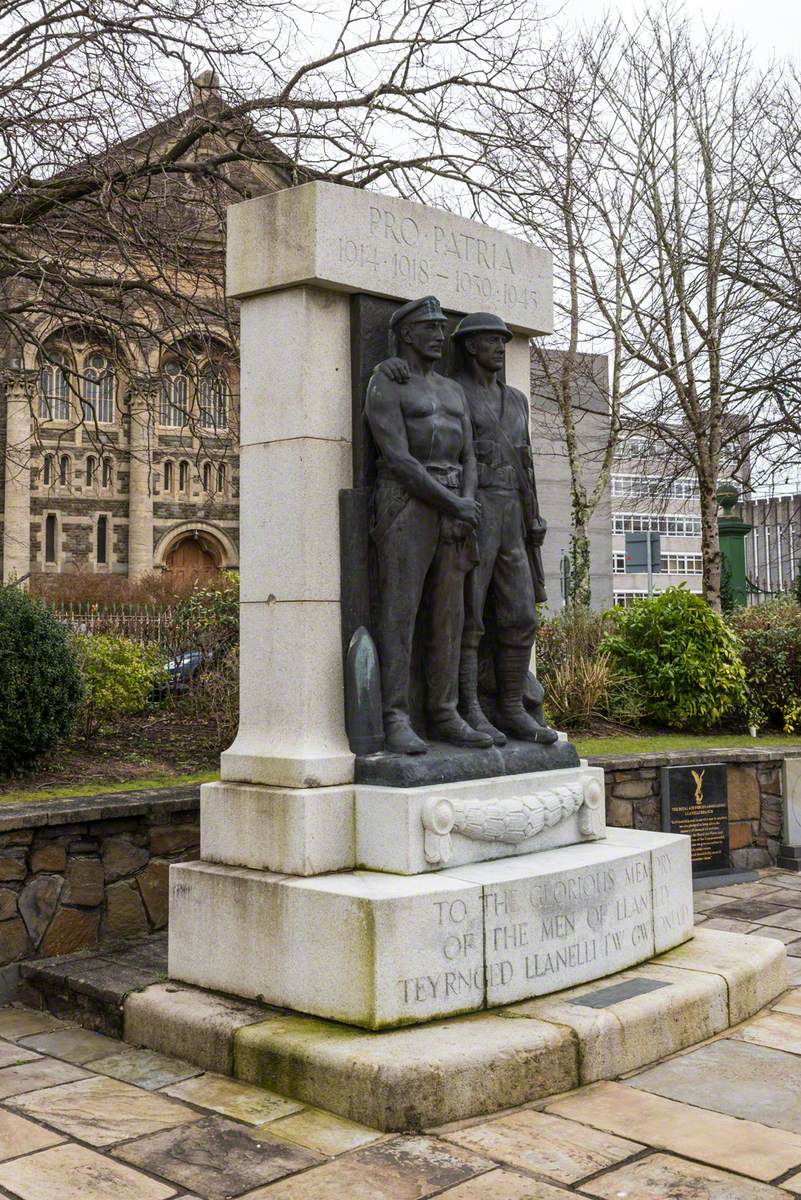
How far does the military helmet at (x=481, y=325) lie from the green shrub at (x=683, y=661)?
670 centimetres

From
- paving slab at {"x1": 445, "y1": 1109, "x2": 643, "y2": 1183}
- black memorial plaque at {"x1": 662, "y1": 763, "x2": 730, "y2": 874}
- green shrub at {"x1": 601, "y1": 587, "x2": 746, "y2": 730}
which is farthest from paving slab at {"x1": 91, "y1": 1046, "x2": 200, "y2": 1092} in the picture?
green shrub at {"x1": 601, "y1": 587, "x2": 746, "y2": 730}

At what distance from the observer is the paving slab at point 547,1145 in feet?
12.7

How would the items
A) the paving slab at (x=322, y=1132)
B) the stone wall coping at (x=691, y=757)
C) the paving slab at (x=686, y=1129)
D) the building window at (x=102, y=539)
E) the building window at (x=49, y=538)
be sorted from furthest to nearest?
the building window at (x=102, y=539)
the building window at (x=49, y=538)
the stone wall coping at (x=691, y=757)
the paving slab at (x=322, y=1132)
the paving slab at (x=686, y=1129)

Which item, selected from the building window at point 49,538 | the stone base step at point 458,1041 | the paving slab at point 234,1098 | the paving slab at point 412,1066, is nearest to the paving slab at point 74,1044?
the stone base step at point 458,1041

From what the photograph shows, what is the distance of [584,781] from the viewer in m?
6.07

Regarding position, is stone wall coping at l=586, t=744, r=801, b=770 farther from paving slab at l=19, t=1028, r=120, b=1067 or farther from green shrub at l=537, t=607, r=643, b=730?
paving slab at l=19, t=1028, r=120, b=1067

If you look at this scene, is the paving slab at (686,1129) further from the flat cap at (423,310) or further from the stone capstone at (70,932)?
the flat cap at (423,310)

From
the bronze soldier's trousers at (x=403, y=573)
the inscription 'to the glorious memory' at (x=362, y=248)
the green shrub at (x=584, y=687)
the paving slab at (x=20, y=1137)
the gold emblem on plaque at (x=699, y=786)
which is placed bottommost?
the paving slab at (x=20, y=1137)

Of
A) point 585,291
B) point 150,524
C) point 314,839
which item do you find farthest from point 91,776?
point 150,524

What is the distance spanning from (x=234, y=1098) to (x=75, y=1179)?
0.79 m

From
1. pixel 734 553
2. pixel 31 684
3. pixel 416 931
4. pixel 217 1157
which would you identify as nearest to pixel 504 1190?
pixel 217 1157

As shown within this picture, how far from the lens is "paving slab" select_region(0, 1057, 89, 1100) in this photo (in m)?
4.62

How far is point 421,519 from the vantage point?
5.49m

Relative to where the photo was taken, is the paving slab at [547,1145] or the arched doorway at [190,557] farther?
the arched doorway at [190,557]
